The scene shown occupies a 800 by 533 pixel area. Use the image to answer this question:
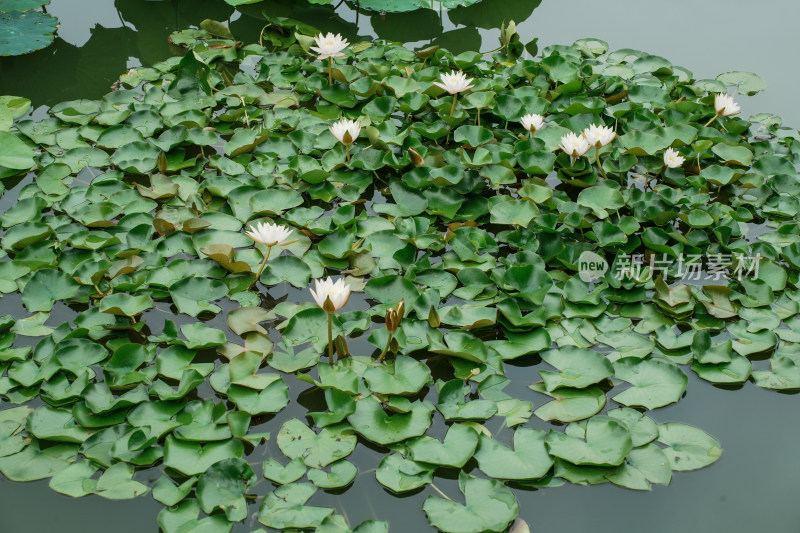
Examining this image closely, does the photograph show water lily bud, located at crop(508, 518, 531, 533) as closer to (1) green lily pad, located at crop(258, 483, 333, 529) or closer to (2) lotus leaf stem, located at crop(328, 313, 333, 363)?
(1) green lily pad, located at crop(258, 483, 333, 529)

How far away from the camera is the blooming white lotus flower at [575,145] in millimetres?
3139

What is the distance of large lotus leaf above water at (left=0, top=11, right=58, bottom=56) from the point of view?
4.07 m

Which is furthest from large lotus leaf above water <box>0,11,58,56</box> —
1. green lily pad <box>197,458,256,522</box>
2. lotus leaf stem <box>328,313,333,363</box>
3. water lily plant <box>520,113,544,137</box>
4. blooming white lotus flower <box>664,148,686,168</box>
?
blooming white lotus flower <box>664,148,686,168</box>

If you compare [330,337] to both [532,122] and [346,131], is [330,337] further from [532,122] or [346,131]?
[532,122]

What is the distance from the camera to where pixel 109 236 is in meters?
2.89

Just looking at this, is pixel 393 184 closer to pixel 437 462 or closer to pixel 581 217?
pixel 581 217

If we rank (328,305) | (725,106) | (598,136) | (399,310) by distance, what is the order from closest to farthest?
(328,305) → (399,310) → (598,136) → (725,106)

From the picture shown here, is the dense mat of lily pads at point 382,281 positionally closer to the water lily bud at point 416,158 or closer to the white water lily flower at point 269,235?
the water lily bud at point 416,158

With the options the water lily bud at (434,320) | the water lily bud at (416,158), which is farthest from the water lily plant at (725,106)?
the water lily bud at (434,320)

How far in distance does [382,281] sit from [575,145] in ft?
3.80

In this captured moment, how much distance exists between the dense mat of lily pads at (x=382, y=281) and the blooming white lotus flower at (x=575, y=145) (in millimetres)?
12

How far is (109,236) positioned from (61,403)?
884 millimetres

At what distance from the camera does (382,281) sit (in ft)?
→ 8.63

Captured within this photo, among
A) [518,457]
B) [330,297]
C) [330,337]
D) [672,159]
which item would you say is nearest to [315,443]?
[330,337]
